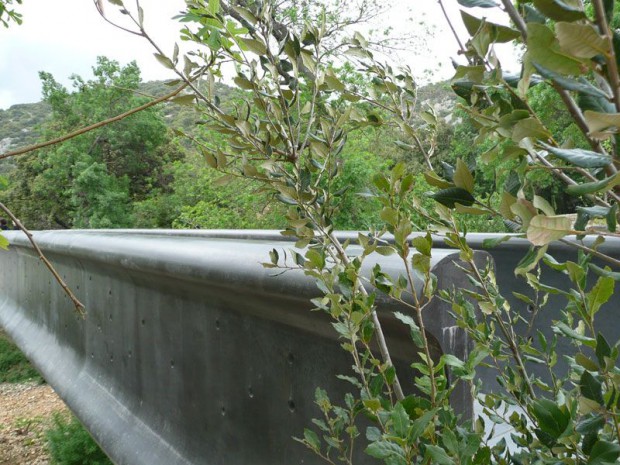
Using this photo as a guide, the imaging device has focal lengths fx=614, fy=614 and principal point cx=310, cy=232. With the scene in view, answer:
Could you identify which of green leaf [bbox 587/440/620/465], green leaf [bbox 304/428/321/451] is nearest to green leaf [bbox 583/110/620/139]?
green leaf [bbox 587/440/620/465]

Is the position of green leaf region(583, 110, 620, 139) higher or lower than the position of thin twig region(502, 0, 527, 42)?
lower

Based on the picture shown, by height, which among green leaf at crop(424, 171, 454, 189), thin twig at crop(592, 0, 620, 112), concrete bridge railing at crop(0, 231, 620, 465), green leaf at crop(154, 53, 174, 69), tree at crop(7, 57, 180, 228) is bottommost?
tree at crop(7, 57, 180, 228)

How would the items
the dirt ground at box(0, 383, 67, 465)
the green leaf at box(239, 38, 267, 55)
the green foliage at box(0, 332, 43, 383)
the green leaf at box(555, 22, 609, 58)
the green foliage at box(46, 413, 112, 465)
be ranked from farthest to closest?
the green foliage at box(0, 332, 43, 383), the dirt ground at box(0, 383, 67, 465), the green foliage at box(46, 413, 112, 465), the green leaf at box(239, 38, 267, 55), the green leaf at box(555, 22, 609, 58)

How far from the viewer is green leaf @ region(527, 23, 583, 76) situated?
428 mm

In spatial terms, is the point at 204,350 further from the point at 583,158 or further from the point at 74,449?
the point at 74,449

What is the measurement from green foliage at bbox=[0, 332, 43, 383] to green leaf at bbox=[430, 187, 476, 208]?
222 inches

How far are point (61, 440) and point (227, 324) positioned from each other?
81.0 inches

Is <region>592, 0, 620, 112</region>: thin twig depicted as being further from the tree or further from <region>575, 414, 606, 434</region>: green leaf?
the tree

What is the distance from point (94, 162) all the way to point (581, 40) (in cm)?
2880

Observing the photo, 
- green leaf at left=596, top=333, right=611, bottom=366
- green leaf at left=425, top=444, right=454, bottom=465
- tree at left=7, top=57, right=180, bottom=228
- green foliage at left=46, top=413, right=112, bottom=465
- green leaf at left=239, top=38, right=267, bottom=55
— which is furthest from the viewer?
tree at left=7, top=57, right=180, bottom=228

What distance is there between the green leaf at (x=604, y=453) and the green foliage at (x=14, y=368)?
5.70 m

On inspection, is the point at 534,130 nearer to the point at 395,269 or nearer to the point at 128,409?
the point at 395,269

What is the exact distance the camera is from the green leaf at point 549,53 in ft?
1.41

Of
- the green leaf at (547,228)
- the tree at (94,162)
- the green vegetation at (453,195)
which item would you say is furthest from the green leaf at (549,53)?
the tree at (94,162)
